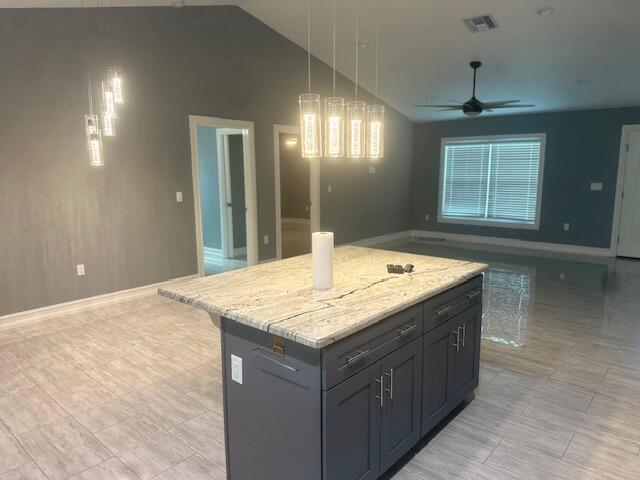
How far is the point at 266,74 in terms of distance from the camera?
609 centimetres

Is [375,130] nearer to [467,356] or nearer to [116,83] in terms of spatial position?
[467,356]

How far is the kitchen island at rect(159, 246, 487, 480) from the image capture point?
63.2 inches

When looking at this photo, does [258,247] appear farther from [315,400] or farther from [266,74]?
[315,400]

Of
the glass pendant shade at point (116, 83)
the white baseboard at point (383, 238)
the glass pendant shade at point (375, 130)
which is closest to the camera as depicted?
the glass pendant shade at point (375, 130)

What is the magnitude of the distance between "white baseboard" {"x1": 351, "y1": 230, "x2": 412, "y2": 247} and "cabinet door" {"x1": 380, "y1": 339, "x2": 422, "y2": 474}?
5922 mm

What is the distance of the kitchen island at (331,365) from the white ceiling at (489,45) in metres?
3.71

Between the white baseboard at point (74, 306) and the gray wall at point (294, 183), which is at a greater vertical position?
the gray wall at point (294, 183)

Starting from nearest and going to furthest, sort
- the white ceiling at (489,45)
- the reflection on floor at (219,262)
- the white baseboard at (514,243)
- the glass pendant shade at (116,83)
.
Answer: the glass pendant shade at (116,83) → the white ceiling at (489,45) → the reflection on floor at (219,262) → the white baseboard at (514,243)

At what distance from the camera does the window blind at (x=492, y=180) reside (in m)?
8.04

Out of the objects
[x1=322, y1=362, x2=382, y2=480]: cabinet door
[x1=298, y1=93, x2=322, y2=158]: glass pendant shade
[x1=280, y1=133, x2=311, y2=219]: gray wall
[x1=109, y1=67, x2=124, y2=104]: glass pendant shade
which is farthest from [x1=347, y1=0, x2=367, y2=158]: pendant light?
[x1=280, y1=133, x2=311, y2=219]: gray wall

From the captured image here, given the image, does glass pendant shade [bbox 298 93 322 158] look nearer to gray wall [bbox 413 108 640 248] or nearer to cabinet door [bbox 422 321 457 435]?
cabinet door [bbox 422 321 457 435]

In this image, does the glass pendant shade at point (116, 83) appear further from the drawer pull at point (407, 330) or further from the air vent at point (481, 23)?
the air vent at point (481, 23)

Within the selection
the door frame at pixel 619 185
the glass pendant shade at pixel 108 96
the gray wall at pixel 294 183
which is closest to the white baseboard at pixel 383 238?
the gray wall at pixel 294 183

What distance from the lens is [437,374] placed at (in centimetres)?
228
